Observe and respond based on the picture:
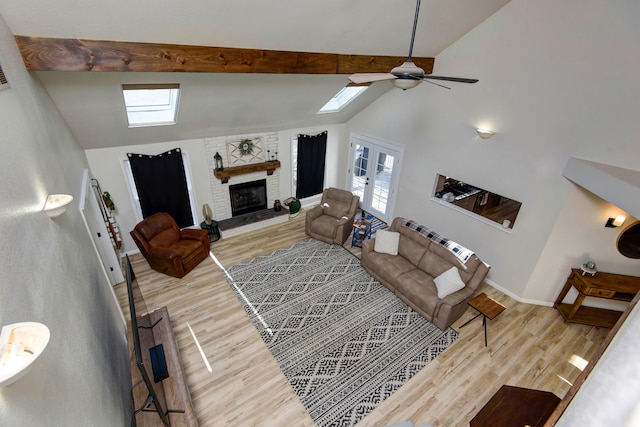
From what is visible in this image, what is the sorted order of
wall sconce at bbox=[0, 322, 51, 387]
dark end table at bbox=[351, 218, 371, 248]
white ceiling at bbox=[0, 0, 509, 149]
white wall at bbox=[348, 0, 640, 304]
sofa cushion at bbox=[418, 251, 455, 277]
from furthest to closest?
dark end table at bbox=[351, 218, 371, 248], sofa cushion at bbox=[418, 251, 455, 277], white wall at bbox=[348, 0, 640, 304], white ceiling at bbox=[0, 0, 509, 149], wall sconce at bbox=[0, 322, 51, 387]

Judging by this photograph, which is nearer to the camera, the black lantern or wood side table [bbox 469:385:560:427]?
wood side table [bbox 469:385:560:427]

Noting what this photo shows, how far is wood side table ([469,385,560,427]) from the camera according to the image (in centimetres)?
272

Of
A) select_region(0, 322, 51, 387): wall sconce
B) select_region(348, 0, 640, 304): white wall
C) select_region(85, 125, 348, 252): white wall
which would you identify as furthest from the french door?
select_region(0, 322, 51, 387): wall sconce

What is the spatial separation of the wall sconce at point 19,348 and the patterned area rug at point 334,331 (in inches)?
116

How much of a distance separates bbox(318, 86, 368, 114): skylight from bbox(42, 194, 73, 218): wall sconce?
5.06 meters

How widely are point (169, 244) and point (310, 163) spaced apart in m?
3.77

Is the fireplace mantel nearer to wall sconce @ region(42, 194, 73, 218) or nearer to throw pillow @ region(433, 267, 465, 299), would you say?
wall sconce @ region(42, 194, 73, 218)

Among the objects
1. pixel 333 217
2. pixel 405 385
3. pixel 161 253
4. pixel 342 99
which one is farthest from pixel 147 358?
pixel 342 99

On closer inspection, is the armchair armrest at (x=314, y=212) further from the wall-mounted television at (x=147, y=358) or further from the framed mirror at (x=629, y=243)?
the framed mirror at (x=629, y=243)

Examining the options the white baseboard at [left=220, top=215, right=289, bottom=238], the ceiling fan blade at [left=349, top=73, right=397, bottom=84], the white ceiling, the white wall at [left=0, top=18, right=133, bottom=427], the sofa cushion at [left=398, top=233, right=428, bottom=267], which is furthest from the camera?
the white baseboard at [left=220, top=215, right=289, bottom=238]

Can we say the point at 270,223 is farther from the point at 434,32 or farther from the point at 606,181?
the point at 606,181

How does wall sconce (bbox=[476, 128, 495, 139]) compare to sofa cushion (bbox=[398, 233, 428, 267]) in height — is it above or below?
above

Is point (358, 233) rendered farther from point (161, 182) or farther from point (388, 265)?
point (161, 182)

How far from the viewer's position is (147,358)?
3258 mm
